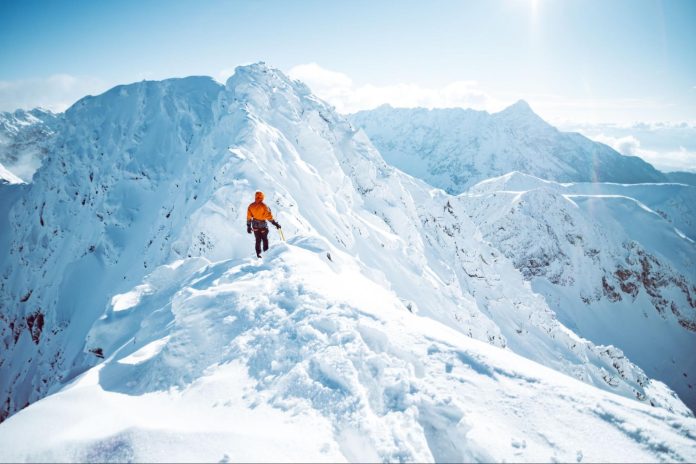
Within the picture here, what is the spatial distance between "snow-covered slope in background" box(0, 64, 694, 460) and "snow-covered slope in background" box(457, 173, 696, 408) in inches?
1471

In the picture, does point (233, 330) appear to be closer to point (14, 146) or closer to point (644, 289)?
point (644, 289)

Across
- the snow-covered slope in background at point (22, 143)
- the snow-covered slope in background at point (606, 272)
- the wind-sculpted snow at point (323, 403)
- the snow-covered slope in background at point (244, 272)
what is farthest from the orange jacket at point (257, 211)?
the snow-covered slope in background at point (22, 143)

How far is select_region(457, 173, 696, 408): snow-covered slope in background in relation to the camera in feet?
253

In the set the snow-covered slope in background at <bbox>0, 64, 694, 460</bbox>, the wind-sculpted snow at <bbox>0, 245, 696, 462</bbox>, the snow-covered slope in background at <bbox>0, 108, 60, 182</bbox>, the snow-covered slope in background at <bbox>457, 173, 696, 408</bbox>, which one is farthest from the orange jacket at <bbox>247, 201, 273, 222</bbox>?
the snow-covered slope in background at <bbox>0, 108, 60, 182</bbox>

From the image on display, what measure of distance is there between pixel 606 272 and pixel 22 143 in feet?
792

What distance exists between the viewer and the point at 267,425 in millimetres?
5113

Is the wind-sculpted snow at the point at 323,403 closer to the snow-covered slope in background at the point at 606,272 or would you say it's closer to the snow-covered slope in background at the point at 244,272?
the snow-covered slope in background at the point at 244,272

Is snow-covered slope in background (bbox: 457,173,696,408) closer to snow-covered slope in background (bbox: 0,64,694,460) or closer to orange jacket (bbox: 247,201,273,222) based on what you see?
snow-covered slope in background (bbox: 0,64,694,460)

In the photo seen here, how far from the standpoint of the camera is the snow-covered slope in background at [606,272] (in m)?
77.2

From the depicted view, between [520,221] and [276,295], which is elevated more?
[276,295]

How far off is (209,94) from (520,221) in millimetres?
78119

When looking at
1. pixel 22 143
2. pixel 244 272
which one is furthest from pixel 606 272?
pixel 22 143

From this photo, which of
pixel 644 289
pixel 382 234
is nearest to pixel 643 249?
pixel 644 289

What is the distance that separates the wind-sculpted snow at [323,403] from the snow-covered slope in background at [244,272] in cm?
5
